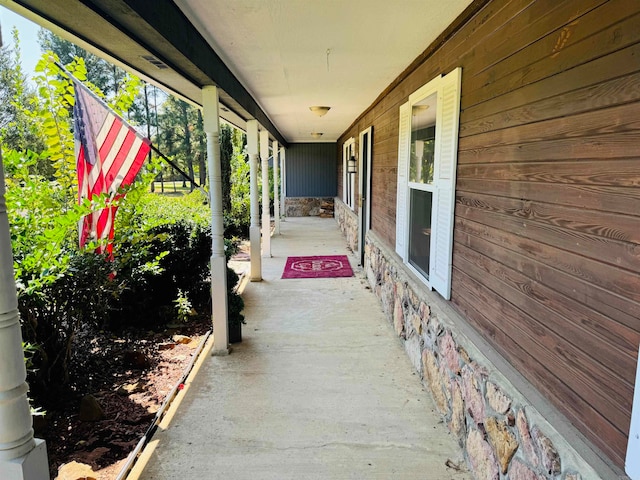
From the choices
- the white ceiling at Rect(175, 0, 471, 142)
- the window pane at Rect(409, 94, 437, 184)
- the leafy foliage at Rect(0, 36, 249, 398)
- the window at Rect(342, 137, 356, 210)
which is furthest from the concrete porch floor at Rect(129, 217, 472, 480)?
the window at Rect(342, 137, 356, 210)

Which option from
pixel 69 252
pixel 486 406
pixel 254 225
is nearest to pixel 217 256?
pixel 69 252

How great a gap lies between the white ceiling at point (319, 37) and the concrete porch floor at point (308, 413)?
245cm

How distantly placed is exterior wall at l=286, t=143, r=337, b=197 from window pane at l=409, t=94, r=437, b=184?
10.0 meters

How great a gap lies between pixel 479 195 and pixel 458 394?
1.13 metres

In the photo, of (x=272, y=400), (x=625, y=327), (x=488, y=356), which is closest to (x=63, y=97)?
(x=272, y=400)

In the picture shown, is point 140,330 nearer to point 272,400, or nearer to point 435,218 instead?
point 272,400

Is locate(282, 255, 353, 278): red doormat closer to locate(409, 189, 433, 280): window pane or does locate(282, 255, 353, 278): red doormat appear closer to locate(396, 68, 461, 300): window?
locate(396, 68, 461, 300): window

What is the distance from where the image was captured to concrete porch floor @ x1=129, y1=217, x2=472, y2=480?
229 cm

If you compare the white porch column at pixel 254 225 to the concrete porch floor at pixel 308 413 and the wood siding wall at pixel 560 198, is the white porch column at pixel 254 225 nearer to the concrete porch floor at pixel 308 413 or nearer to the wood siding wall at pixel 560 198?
the concrete porch floor at pixel 308 413

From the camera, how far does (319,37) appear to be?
2.86 metres

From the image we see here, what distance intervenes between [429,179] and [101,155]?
2495 millimetres

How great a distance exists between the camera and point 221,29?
2662mm

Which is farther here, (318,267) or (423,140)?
(318,267)

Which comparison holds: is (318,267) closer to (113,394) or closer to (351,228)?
(351,228)
